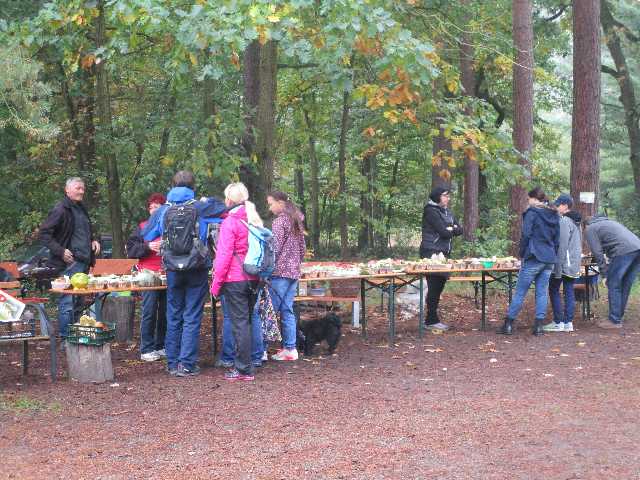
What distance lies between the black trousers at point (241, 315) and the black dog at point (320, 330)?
4.75 ft

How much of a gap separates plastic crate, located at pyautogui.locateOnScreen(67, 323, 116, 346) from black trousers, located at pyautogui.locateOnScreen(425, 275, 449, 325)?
4.44 m

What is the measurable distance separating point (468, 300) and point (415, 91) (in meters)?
6.29

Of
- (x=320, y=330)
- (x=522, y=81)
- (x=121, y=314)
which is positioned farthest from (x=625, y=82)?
(x=121, y=314)

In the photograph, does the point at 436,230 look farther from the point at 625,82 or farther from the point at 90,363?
the point at 625,82

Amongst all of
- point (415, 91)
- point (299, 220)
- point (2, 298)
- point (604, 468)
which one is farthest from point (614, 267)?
point (2, 298)

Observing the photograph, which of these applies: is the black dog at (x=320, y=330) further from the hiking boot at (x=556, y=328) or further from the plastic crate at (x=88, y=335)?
the hiking boot at (x=556, y=328)

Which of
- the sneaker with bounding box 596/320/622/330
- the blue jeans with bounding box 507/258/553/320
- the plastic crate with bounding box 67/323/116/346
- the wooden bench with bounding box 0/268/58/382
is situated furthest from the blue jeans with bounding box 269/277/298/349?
the sneaker with bounding box 596/320/622/330

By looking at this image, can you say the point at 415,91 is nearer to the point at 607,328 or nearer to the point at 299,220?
the point at 299,220

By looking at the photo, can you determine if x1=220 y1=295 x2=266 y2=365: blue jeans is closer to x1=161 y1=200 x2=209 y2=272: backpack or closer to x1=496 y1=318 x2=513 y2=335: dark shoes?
x1=161 y1=200 x2=209 y2=272: backpack

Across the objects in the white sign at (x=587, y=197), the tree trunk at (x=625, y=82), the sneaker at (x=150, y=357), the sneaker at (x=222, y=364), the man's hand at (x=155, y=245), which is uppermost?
the tree trunk at (x=625, y=82)

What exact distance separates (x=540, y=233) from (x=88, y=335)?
5627mm

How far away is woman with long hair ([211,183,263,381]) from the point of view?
26.6 ft

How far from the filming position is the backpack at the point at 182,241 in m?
8.14

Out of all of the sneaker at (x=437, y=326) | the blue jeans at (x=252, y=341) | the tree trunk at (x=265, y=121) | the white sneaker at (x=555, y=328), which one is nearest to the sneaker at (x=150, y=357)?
the blue jeans at (x=252, y=341)
